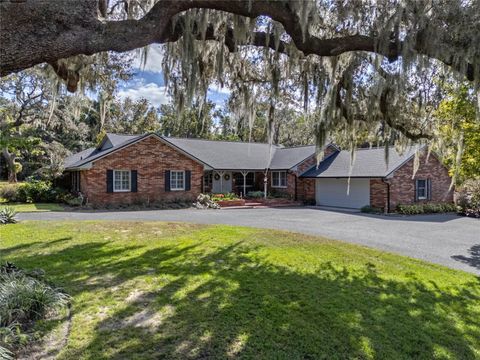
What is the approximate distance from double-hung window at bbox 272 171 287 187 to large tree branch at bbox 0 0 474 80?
19.2 metres

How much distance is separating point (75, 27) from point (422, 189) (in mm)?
21041

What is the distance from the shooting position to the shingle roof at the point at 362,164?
18953 millimetres

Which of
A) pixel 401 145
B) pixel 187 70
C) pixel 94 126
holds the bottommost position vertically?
pixel 401 145

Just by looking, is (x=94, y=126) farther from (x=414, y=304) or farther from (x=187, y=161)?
(x=414, y=304)

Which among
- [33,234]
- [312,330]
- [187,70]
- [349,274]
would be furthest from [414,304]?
[33,234]

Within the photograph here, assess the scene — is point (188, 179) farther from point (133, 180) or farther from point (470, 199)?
point (470, 199)

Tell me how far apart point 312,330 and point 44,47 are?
4208 millimetres

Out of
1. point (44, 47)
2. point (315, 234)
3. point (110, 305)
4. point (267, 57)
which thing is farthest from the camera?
point (315, 234)

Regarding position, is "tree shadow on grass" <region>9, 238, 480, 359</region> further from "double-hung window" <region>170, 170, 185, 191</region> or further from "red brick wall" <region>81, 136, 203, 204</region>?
"double-hung window" <region>170, 170, 185, 191</region>

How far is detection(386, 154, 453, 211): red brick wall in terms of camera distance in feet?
61.1

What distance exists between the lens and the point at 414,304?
16.8ft

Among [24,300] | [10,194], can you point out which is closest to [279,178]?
[10,194]

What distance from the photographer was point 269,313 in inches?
176

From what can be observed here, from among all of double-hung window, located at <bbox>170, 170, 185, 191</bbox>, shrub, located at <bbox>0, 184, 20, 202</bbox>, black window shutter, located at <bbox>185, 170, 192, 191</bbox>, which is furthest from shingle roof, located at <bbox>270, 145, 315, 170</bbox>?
shrub, located at <bbox>0, 184, 20, 202</bbox>
